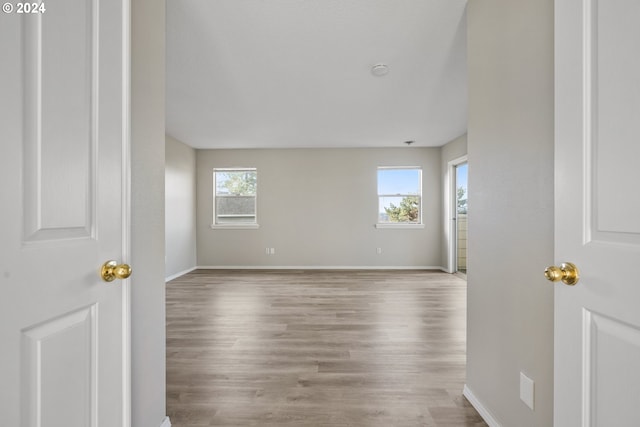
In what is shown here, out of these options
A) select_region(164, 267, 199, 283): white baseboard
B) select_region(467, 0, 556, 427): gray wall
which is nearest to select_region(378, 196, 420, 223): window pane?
select_region(164, 267, 199, 283): white baseboard

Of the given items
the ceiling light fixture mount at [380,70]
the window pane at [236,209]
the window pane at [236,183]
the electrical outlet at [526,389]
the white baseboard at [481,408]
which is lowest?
the white baseboard at [481,408]

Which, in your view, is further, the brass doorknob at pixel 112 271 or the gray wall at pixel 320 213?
the gray wall at pixel 320 213

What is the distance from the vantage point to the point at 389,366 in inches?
85.2

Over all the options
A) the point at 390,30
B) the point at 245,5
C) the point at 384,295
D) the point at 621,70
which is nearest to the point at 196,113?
the point at 245,5

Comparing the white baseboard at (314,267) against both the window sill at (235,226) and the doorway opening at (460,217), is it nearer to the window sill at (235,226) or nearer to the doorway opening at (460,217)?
the doorway opening at (460,217)

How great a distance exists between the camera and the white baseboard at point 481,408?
5.00ft

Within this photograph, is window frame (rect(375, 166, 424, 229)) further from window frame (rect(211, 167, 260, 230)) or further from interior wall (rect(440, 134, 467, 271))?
window frame (rect(211, 167, 260, 230))

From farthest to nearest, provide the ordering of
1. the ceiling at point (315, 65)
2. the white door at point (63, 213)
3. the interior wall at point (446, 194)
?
1. the interior wall at point (446, 194)
2. the ceiling at point (315, 65)
3. the white door at point (63, 213)

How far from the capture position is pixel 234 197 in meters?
6.27

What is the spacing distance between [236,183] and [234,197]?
11.9 inches

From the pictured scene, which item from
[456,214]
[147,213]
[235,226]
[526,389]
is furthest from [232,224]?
[526,389]

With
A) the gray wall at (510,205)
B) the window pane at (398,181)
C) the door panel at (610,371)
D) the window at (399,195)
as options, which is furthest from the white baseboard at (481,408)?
the window pane at (398,181)

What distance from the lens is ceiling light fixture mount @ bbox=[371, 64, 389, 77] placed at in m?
2.70

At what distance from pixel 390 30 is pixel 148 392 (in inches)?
107
